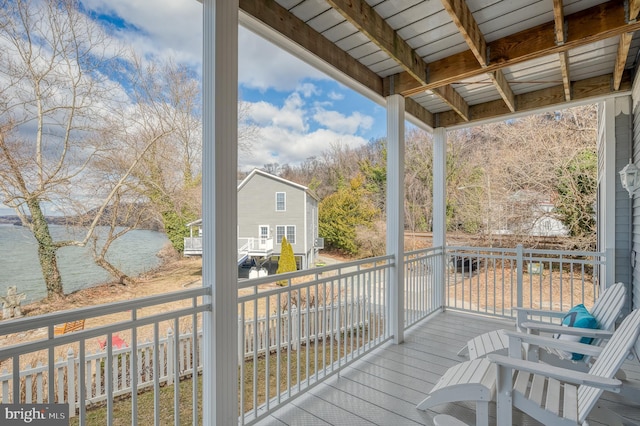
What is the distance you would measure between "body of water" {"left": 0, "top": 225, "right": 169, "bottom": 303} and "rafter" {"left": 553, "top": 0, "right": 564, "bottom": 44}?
10.6 ft

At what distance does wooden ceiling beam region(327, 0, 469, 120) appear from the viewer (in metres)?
2.14

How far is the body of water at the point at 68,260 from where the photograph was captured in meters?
1.61

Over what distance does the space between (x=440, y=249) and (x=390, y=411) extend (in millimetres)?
2828

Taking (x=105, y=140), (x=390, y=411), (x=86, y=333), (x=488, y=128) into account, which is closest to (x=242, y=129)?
(x=105, y=140)

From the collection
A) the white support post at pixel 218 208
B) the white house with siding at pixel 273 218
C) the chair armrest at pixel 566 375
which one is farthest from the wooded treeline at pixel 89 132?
the chair armrest at pixel 566 375

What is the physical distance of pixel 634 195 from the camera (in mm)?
3252

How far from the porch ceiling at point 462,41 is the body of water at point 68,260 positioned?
1726mm

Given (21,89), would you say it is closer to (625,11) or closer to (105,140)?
(105,140)

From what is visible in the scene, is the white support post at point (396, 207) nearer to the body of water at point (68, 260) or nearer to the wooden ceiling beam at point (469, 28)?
the wooden ceiling beam at point (469, 28)

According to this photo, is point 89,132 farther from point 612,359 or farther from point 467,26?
point 612,359

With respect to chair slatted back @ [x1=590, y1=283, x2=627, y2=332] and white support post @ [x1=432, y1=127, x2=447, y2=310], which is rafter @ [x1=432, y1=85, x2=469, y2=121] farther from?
chair slatted back @ [x1=590, y1=283, x2=627, y2=332]

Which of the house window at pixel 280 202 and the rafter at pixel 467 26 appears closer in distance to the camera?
the rafter at pixel 467 26

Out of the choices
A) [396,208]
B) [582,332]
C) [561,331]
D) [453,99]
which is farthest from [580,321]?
[453,99]

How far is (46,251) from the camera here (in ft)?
5.82
